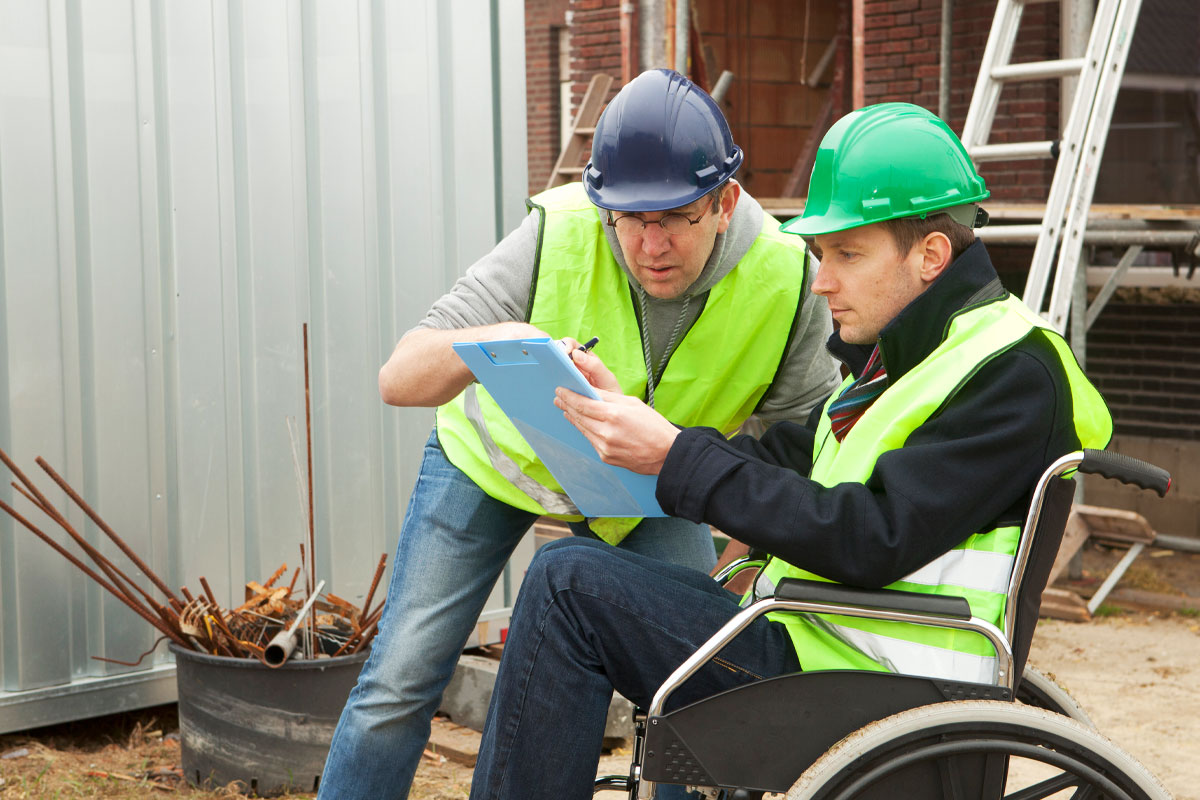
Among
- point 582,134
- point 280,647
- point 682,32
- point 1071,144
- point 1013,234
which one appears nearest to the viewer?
point 280,647

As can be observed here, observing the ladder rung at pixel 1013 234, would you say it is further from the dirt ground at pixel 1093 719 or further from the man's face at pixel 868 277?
the man's face at pixel 868 277

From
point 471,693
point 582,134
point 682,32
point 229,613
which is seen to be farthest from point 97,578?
point 582,134

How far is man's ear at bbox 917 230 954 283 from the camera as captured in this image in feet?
7.14

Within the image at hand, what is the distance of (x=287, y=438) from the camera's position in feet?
14.3

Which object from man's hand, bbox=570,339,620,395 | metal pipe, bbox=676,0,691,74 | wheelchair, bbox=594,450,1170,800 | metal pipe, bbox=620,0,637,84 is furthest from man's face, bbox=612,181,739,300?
metal pipe, bbox=620,0,637,84

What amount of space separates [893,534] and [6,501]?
295 cm

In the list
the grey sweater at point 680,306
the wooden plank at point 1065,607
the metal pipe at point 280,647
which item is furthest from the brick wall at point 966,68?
the metal pipe at point 280,647

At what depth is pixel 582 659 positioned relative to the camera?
83.7 inches

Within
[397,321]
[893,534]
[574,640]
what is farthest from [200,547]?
[893,534]

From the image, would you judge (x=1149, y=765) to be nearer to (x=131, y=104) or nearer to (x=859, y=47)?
(x=131, y=104)

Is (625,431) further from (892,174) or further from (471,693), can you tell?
(471,693)

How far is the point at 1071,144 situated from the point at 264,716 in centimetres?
414

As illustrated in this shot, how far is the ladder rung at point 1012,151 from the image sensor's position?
19.1 ft

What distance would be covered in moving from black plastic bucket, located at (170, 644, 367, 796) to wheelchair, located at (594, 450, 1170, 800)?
1822 millimetres
